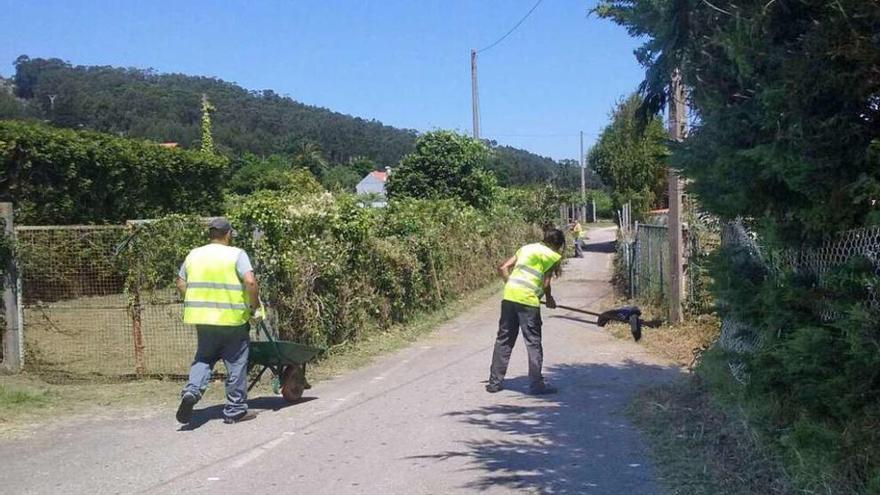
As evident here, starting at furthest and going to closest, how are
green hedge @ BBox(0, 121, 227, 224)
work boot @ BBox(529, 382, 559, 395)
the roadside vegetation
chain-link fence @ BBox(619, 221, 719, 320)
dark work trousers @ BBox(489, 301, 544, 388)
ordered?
green hedge @ BBox(0, 121, 227, 224)
chain-link fence @ BBox(619, 221, 719, 320)
dark work trousers @ BBox(489, 301, 544, 388)
work boot @ BBox(529, 382, 559, 395)
the roadside vegetation

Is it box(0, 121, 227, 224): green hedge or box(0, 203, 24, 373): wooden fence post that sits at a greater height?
box(0, 121, 227, 224): green hedge

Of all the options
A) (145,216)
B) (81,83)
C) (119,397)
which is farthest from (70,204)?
(81,83)

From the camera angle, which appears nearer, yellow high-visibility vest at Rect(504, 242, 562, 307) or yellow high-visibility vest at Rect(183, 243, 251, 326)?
yellow high-visibility vest at Rect(183, 243, 251, 326)

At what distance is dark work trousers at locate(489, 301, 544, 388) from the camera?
876 cm

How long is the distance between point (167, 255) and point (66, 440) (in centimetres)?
271

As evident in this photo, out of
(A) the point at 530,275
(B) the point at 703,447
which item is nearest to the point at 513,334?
(A) the point at 530,275

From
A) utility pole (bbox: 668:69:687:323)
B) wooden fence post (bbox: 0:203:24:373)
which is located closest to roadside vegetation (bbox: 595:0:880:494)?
utility pole (bbox: 668:69:687:323)

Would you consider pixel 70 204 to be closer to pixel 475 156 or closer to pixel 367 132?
pixel 475 156

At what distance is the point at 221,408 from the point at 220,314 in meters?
1.23

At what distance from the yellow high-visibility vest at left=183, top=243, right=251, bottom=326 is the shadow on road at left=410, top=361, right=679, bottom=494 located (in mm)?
2146

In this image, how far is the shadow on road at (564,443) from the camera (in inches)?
226

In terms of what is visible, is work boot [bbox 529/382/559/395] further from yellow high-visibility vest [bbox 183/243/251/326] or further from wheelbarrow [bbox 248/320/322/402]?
yellow high-visibility vest [bbox 183/243/251/326]

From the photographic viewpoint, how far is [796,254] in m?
4.52

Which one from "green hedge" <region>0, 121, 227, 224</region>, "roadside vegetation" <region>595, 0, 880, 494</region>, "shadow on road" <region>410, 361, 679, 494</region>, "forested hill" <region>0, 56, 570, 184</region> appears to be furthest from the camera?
"forested hill" <region>0, 56, 570, 184</region>
